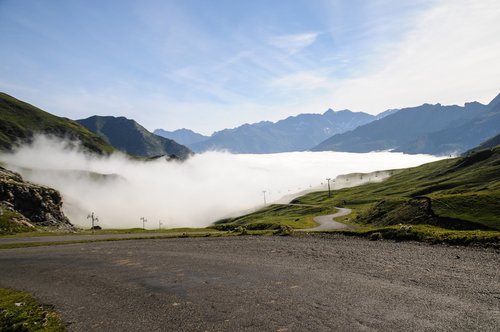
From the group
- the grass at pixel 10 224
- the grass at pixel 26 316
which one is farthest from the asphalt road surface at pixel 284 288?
the grass at pixel 10 224

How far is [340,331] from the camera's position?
60.1 feet

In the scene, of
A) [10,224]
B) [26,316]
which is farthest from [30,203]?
[26,316]

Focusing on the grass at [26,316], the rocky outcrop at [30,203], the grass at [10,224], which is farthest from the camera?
the rocky outcrop at [30,203]

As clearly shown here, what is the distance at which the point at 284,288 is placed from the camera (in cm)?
2638

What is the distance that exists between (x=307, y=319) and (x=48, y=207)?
484 feet

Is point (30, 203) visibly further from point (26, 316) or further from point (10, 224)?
point (26, 316)

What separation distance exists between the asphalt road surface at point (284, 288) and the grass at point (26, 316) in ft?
3.35

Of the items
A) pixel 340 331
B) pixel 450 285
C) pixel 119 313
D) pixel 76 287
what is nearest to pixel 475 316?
pixel 450 285

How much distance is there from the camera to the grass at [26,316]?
861 inches

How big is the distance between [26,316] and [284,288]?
17.9 metres

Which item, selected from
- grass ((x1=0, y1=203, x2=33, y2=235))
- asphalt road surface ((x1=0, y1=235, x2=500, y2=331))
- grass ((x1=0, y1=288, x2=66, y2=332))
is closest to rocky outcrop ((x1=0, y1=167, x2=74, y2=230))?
grass ((x1=0, y1=203, x2=33, y2=235))

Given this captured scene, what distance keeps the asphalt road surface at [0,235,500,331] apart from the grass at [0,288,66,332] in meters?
1.02

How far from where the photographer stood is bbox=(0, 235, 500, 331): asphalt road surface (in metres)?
20.0

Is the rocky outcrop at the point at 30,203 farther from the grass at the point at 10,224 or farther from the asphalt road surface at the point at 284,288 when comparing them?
Result: the asphalt road surface at the point at 284,288
